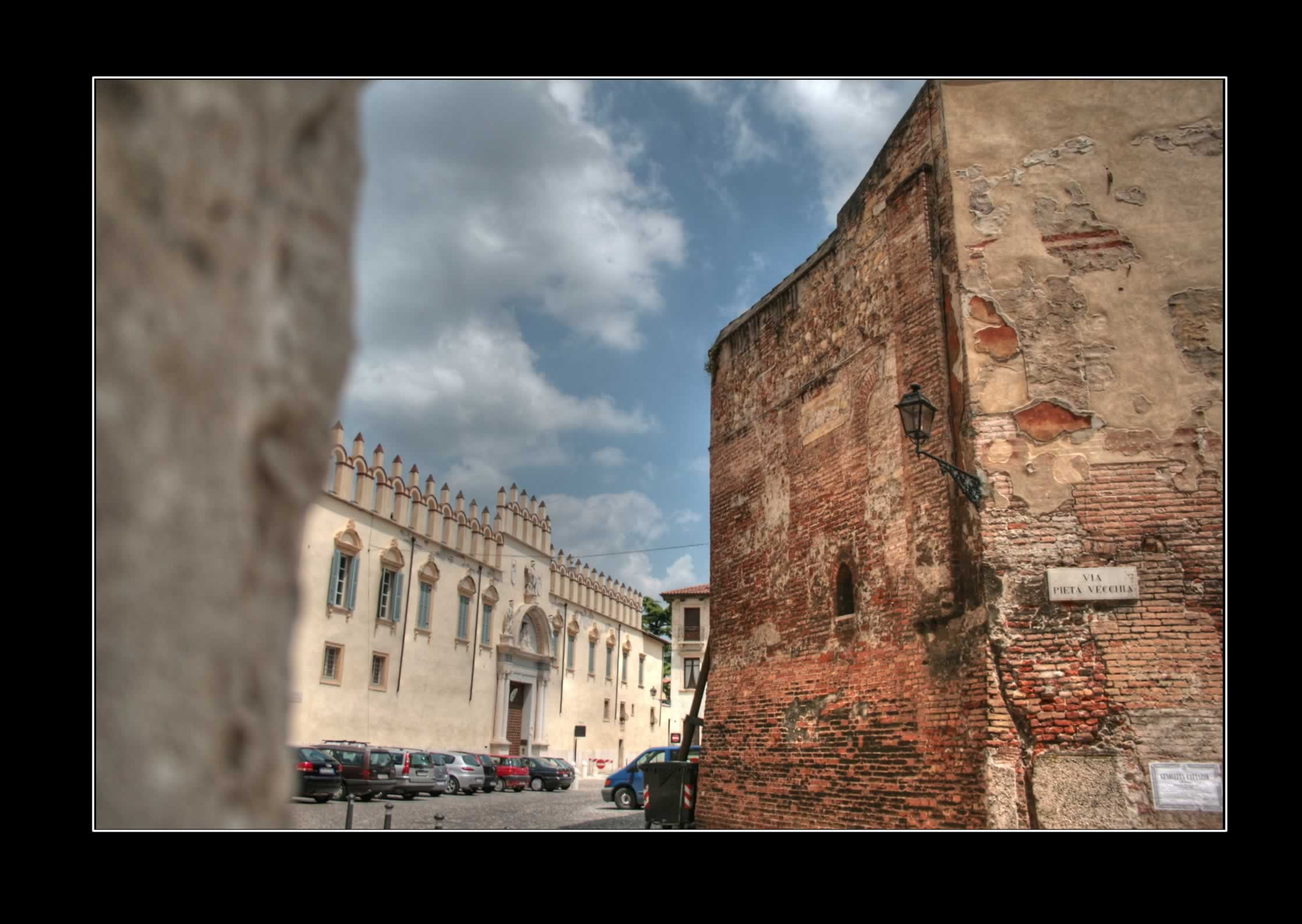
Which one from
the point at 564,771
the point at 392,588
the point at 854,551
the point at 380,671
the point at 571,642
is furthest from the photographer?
the point at 571,642

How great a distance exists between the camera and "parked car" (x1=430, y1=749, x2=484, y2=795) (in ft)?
80.9

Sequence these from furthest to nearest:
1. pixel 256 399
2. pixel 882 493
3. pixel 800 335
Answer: pixel 800 335
pixel 882 493
pixel 256 399

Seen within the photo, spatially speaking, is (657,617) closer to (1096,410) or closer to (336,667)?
(336,667)

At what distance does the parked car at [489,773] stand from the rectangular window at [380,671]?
327 centimetres

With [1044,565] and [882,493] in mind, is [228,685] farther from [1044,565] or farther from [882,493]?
[882,493]

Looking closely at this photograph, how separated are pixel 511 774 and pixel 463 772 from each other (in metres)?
3.79

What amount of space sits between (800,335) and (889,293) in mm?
2212

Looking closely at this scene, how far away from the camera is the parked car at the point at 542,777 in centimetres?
2986

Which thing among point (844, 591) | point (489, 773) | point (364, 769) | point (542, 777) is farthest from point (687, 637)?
point (844, 591)

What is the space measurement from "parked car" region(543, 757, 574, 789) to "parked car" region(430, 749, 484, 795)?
4942 mm

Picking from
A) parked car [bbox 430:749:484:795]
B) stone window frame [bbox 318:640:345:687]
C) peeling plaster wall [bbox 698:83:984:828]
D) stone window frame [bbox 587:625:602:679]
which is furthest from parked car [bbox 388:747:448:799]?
stone window frame [bbox 587:625:602:679]

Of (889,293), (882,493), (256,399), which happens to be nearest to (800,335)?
(889,293)

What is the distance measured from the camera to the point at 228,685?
1.37 meters

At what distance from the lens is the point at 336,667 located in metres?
25.0
